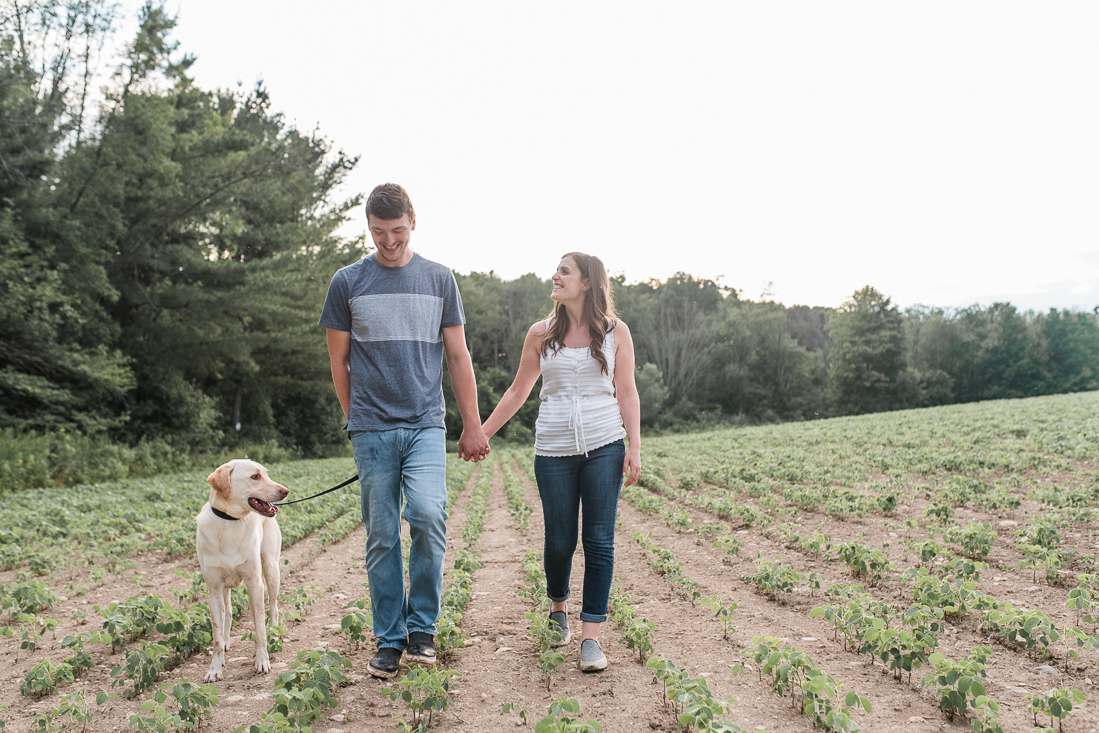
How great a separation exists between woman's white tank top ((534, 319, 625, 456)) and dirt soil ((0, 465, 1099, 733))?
122 centimetres

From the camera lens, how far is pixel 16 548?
752 centimetres

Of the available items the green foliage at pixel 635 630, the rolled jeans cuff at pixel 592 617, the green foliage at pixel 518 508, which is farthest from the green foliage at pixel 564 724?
the green foliage at pixel 518 508

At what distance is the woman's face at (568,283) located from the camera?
156 inches

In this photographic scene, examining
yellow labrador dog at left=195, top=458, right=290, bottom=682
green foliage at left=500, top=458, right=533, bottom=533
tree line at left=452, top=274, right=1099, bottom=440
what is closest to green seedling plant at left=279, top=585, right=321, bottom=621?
yellow labrador dog at left=195, top=458, right=290, bottom=682

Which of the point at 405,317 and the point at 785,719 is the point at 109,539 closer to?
the point at 405,317

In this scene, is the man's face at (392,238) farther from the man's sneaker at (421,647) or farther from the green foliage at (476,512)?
the green foliage at (476,512)

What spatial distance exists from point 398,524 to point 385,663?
703 millimetres

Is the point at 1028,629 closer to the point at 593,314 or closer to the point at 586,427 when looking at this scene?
the point at 586,427

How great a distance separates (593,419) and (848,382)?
5838 cm

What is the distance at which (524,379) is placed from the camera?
14.2 ft

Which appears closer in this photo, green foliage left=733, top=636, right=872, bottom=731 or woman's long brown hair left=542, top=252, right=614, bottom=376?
green foliage left=733, top=636, right=872, bottom=731

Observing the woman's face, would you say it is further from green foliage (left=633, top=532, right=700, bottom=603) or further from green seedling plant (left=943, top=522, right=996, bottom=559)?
green seedling plant (left=943, top=522, right=996, bottom=559)

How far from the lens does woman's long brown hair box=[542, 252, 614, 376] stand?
3.95 m

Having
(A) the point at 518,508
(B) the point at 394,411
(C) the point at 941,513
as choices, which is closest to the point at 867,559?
(C) the point at 941,513
